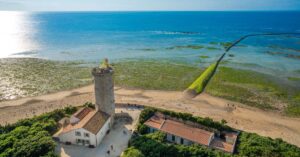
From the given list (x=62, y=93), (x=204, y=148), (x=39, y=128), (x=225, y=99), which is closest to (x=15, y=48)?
(x=62, y=93)

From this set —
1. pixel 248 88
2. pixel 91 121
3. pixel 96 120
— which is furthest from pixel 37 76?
pixel 248 88

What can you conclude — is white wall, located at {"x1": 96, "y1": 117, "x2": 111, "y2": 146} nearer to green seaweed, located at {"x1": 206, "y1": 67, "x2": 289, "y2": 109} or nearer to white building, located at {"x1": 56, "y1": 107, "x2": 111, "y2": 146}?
white building, located at {"x1": 56, "y1": 107, "x2": 111, "y2": 146}

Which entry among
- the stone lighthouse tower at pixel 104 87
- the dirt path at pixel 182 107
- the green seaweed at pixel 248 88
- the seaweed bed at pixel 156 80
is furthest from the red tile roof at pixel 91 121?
the green seaweed at pixel 248 88

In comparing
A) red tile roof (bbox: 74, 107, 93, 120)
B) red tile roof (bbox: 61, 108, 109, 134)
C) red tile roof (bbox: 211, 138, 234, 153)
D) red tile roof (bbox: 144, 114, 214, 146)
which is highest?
red tile roof (bbox: 74, 107, 93, 120)

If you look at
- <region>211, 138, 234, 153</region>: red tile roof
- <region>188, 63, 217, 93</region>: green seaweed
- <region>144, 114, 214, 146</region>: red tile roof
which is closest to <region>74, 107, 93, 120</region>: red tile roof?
<region>144, 114, 214, 146</region>: red tile roof

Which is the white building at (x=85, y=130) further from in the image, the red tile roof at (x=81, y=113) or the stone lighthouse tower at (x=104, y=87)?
the stone lighthouse tower at (x=104, y=87)

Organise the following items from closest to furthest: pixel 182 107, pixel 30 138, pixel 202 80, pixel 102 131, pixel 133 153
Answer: pixel 133 153, pixel 30 138, pixel 102 131, pixel 182 107, pixel 202 80

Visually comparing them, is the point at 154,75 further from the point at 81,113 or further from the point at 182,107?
the point at 81,113
